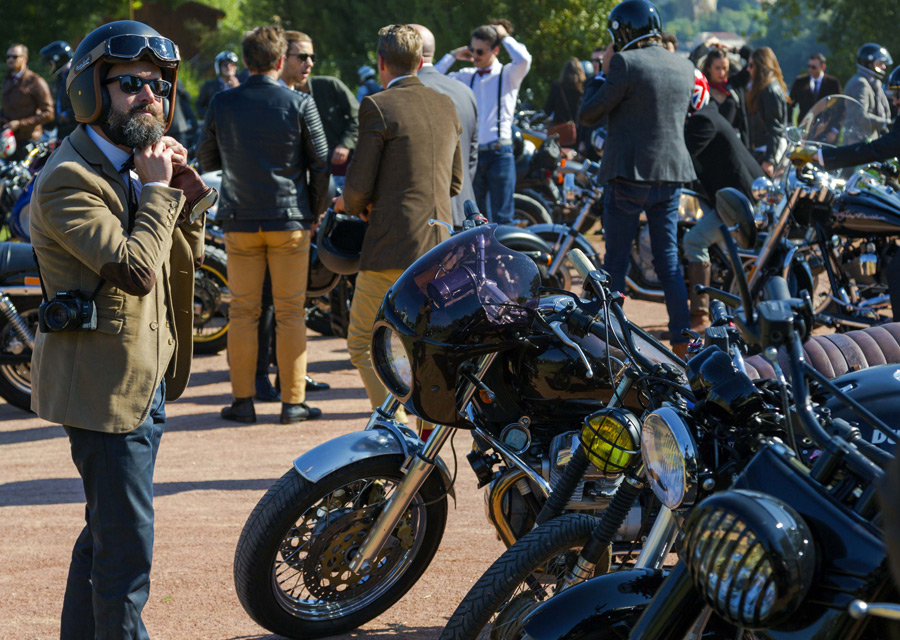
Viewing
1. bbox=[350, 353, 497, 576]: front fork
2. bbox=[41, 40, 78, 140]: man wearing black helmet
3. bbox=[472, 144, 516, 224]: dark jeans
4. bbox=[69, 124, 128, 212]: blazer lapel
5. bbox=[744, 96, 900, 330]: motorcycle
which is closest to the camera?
bbox=[69, 124, 128, 212]: blazer lapel

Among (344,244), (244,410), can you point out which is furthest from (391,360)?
(244,410)

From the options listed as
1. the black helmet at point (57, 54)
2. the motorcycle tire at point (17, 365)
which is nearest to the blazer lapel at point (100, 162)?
the motorcycle tire at point (17, 365)

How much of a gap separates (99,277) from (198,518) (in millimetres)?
2101

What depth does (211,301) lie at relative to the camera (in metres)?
7.25

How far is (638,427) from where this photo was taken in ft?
8.07

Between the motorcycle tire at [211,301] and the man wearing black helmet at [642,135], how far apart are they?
2.49 metres

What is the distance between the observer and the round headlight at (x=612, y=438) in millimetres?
2449

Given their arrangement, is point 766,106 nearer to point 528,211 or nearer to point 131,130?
point 528,211

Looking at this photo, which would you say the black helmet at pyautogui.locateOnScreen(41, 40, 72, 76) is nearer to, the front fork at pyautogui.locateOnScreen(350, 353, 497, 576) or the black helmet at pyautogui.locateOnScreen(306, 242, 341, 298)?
the black helmet at pyautogui.locateOnScreen(306, 242, 341, 298)

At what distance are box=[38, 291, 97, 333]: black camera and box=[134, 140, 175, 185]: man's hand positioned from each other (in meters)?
0.34

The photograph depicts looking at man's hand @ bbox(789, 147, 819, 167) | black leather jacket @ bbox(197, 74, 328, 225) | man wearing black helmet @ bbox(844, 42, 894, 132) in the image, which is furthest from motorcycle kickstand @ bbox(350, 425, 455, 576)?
man wearing black helmet @ bbox(844, 42, 894, 132)

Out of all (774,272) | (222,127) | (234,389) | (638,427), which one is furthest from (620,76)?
(638,427)

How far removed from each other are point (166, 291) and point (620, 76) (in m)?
3.87

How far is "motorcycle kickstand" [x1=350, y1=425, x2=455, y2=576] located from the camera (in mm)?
3176
